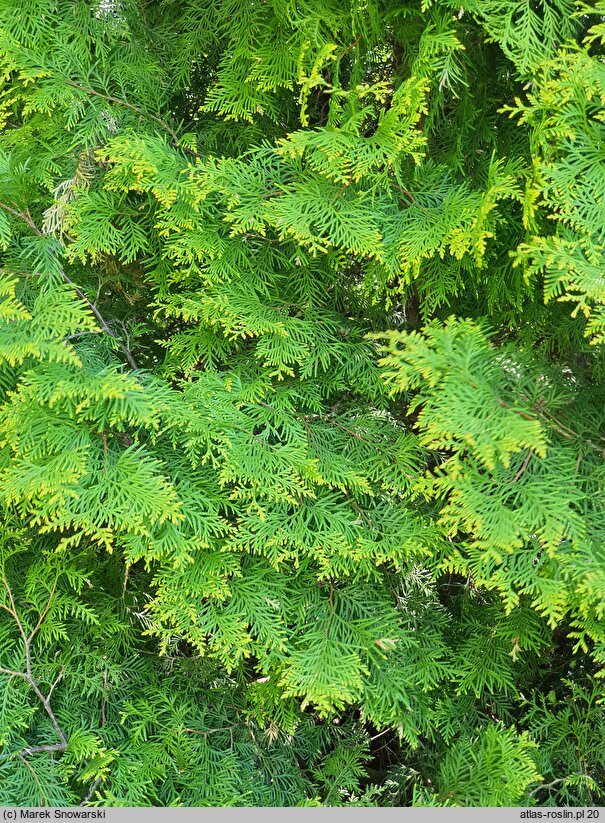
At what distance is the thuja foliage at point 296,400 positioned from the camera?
163cm

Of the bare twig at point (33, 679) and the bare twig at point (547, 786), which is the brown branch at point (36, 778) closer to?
the bare twig at point (33, 679)

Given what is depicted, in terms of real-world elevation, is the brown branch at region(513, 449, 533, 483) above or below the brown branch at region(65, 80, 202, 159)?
below

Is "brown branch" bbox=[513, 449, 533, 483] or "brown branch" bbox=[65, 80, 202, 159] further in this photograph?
"brown branch" bbox=[65, 80, 202, 159]

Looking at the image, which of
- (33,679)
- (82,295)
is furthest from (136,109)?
(33,679)

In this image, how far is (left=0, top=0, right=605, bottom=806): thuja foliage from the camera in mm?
1632

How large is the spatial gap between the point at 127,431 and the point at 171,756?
0.99m

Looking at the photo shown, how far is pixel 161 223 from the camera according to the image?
1.80 m

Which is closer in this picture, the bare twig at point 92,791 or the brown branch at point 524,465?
the brown branch at point 524,465

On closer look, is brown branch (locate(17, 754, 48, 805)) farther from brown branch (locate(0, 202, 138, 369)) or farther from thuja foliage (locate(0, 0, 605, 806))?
brown branch (locate(0, 202, 138, 369))

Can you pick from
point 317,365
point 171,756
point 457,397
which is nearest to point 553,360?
point 457,397

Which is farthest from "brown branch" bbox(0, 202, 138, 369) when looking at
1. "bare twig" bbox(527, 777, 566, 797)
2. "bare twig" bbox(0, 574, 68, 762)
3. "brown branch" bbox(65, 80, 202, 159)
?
"bare twig" bbox(527, 777, 566, 797)

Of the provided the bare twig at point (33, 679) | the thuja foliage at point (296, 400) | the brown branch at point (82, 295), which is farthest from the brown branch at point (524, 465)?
the bare twig at point (33, 679)

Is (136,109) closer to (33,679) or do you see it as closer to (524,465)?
(524,465)

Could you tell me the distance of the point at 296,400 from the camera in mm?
2049
